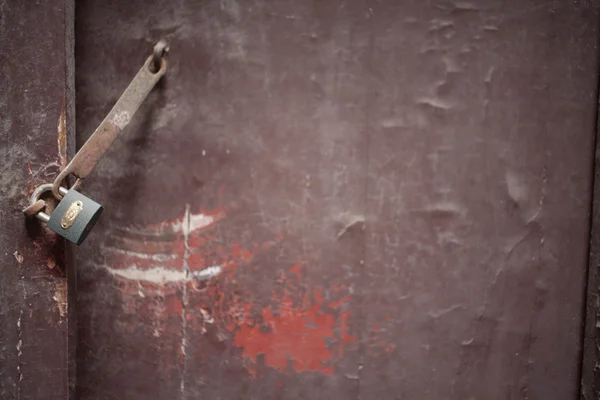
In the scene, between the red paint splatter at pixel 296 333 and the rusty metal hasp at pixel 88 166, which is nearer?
the rusty metal hasp at pixel 88 166

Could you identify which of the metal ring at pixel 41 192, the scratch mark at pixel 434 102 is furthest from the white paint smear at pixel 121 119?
the scratch mark at pixel 434 102

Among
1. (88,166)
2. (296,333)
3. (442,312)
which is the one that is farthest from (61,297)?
(442,312)

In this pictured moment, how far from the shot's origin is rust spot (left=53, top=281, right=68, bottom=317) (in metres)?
0.56

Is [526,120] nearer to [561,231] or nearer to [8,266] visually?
[561,231]

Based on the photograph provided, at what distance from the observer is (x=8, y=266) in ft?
1.81

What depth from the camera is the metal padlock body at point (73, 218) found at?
1.64 ft

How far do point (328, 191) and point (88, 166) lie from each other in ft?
1.16

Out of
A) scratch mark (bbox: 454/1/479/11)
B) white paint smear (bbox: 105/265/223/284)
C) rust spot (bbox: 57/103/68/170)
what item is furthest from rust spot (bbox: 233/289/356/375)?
scratch mark (bbox: 454/1/479/11)

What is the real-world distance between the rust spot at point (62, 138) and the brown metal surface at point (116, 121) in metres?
0.03

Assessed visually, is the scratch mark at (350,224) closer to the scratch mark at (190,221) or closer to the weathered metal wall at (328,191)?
the weathered metal wall at (328,191)

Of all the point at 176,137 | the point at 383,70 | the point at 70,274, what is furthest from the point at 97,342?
the point at 383,70

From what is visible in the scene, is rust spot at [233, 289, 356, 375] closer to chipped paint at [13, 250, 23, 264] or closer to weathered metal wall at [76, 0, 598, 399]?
weathered metal wall at [76, 0, 598, 399]

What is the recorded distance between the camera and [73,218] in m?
0.50

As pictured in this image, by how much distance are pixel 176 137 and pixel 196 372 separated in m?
0.39
